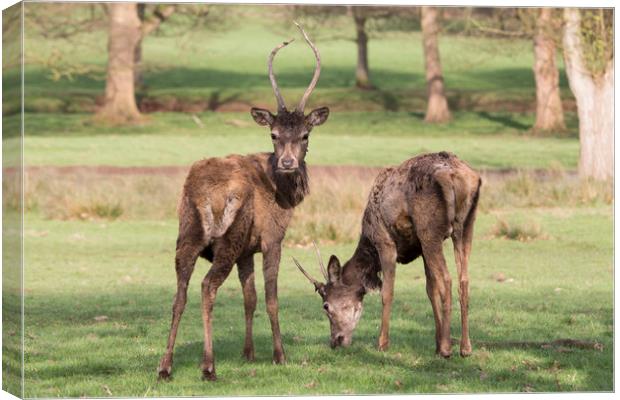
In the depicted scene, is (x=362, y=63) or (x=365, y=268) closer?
(x=365, y=268)

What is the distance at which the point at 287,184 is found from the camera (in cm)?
1240

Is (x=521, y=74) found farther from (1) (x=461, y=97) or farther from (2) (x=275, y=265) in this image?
(2) (x=275, y=265)

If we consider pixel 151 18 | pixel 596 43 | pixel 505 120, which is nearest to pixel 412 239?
pixel 596 43

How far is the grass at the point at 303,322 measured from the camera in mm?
12039

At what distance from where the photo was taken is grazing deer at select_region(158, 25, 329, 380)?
11.6 m

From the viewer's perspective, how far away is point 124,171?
3244 cm

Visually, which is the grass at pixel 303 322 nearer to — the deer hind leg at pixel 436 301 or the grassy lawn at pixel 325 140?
the deer hind leg at pixel 436 301

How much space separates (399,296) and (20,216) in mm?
7753

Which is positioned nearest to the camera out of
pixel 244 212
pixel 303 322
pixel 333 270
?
pixel 244 212

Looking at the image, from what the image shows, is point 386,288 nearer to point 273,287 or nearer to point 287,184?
point 273,287

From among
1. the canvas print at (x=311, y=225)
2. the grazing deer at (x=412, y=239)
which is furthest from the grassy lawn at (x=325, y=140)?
the grazing deer at (x=412, y=239)

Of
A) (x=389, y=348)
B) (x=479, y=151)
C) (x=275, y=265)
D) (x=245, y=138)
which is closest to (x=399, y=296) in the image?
(x=389, y=348)

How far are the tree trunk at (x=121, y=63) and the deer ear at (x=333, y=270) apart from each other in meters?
28.7

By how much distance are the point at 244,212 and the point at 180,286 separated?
0.90m
